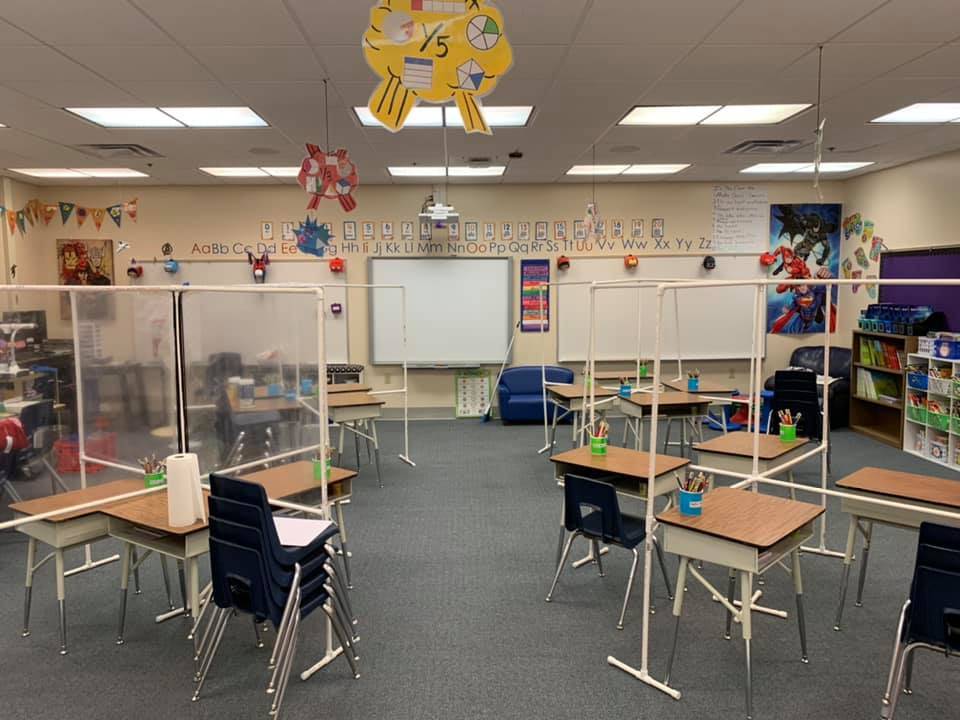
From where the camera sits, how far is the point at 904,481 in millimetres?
3326

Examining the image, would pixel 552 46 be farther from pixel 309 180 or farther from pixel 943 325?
pixel 943 325

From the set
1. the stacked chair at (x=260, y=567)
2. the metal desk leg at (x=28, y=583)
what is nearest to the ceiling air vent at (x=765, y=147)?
the stacked chair at (x=260, y=567)

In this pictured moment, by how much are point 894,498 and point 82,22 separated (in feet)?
15.4

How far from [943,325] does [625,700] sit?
6.16 metres

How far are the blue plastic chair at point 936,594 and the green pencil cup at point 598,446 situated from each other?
5.64ft

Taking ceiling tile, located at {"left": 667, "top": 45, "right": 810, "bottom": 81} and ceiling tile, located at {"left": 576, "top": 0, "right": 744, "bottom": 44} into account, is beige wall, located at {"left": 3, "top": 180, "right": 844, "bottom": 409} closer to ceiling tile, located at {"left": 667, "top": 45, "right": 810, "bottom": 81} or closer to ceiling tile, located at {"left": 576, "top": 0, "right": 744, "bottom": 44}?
ceiling tile, located at {"left": 667, "top": 45, "right": 810, "bottom": 81}

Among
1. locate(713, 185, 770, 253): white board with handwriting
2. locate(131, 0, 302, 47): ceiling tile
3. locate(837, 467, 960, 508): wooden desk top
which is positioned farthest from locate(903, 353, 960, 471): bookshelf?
locate(131, 0, 302, 47): ceiling tile

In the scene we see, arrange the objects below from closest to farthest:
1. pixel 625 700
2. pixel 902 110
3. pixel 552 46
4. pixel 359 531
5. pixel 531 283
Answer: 1. pixel 625 700
2. pixel 552 46
3. pixel 359 531
4. pixel 902 110
5. pixel 531 283

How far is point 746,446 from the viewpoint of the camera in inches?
163

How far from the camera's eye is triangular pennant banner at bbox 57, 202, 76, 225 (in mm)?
8117

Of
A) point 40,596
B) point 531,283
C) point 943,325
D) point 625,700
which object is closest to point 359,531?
point 40,596

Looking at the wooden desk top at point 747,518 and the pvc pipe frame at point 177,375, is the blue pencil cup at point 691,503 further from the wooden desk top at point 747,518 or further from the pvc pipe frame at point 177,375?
the pvc pipe frame at point 177,375

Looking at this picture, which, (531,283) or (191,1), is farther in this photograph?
(531,283)

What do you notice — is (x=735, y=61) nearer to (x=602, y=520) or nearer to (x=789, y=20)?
(x=789, y=20)
